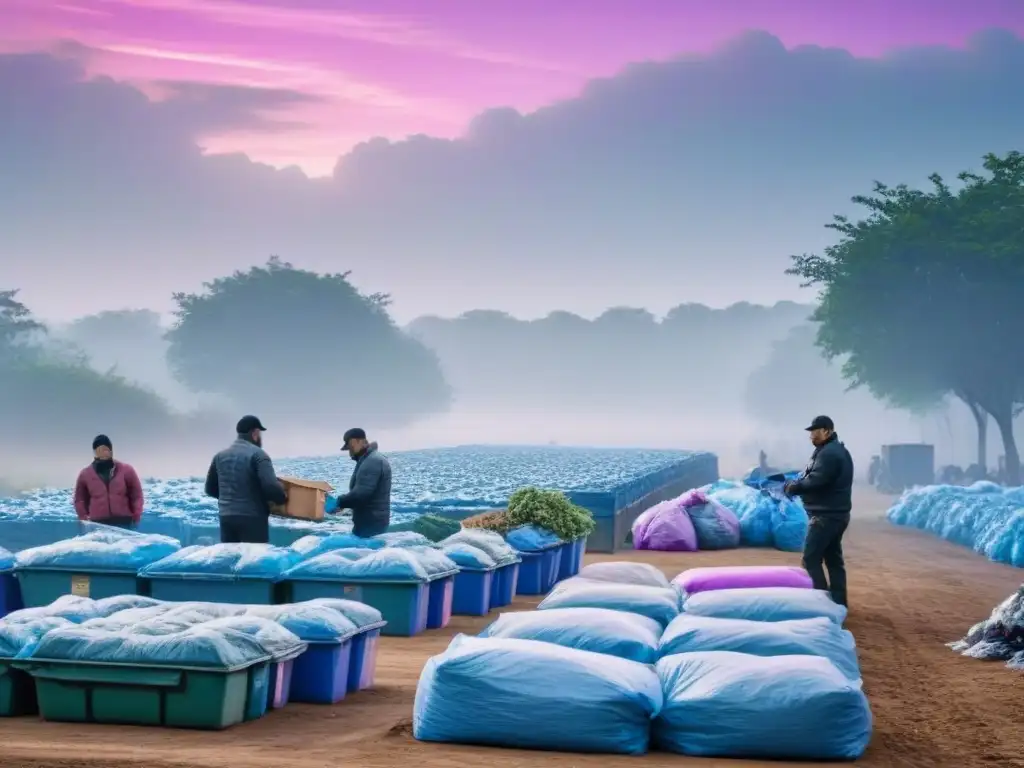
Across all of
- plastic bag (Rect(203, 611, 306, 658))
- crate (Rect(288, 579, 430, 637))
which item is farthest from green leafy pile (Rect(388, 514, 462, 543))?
plastic bag (Rect(203, 611, 306, 658))

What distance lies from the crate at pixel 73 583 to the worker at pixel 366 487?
217 cm

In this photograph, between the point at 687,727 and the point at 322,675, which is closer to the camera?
the point at 687,727

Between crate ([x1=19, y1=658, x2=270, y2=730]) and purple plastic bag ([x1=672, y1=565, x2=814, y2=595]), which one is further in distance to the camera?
purple plastic bag ([x1=672, y1=565, x2=814, y2=595])

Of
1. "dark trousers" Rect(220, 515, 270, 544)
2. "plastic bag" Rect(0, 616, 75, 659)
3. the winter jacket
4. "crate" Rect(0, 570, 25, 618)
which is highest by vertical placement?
the winter jacket

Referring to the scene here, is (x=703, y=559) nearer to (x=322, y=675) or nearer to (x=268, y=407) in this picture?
(x=322, y=675)

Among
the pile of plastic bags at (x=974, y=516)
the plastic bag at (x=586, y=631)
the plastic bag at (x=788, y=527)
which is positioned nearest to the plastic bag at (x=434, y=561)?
the plastic bag at (x=586, y=631)

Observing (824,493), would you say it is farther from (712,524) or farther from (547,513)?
(712,524)

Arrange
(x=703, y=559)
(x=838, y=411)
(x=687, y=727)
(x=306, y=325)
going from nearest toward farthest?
(x=687, y=727) → (x=703, y=559) → (x=306, y=325) → (x=838, y=411)

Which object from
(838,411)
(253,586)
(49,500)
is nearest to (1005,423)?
(49,500)

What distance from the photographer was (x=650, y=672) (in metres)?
9.14

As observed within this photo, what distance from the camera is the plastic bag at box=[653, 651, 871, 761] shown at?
28.3 feet

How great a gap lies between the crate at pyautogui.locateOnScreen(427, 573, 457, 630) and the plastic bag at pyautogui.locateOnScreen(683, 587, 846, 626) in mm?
3041

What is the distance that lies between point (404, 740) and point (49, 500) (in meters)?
14.9

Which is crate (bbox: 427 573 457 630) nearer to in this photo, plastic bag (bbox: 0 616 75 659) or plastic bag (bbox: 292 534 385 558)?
plastic bag (bbox: 292 534 385 558)
